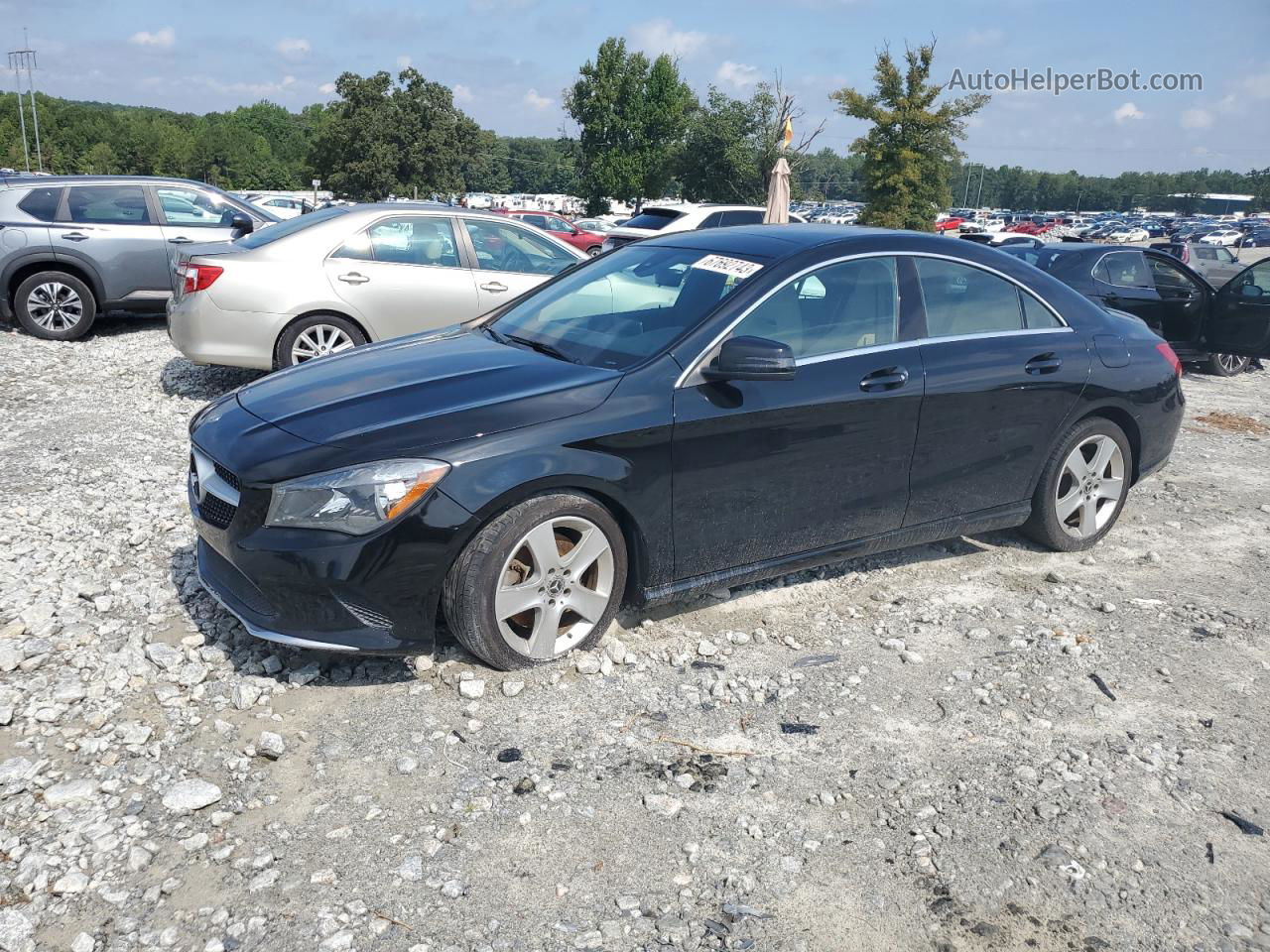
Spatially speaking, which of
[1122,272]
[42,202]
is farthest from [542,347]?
[1122,272]

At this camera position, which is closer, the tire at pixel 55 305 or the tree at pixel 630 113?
the tire at pixel 55 305

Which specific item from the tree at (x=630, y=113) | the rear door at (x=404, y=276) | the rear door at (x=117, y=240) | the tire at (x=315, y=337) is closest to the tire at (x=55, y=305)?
the rear door at (x=117, y=240)

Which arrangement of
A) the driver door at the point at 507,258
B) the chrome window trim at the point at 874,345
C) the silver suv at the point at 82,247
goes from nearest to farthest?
the chrome window trim at the point at 874,345 < the driver door at the point at 507,258 < the silver suv at the point at 82,247

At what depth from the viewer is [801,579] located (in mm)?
4871

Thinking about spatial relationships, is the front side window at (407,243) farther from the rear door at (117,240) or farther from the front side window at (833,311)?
the front side window at (833,311)

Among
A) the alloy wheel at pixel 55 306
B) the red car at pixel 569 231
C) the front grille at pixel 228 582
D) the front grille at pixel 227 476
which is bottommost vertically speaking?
the front grille at pixel 228 582

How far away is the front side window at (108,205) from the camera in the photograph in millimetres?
10125

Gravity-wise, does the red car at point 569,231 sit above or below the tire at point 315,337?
above

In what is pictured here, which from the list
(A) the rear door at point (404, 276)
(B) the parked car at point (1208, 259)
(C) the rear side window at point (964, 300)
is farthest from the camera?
(B) the parked car at point (1208, 259)

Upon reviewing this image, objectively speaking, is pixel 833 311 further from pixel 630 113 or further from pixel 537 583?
pixel 630 113

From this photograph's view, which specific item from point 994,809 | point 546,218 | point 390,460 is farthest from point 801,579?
point 546,218

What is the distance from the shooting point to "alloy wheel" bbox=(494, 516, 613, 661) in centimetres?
365

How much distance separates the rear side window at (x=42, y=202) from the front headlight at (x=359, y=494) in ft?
27.7

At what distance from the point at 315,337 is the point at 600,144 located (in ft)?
189
